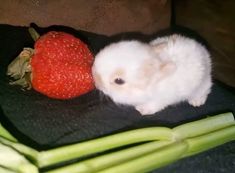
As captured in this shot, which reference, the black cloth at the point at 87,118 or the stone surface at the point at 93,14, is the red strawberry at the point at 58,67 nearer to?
the black cloth at the point at 87,118

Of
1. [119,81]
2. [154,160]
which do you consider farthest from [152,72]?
[154,160]

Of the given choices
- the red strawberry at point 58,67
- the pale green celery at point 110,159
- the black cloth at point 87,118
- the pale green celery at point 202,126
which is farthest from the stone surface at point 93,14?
the pale green celery at point 110,159

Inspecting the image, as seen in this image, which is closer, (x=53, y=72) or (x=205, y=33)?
(x=53, y=72)

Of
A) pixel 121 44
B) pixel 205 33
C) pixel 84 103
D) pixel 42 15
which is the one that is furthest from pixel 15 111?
pixel 205 33

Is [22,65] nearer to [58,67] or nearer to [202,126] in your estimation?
[58,67]

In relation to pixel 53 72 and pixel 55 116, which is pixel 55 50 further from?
pixel 55 116

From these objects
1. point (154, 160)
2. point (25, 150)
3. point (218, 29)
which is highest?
point (25, 150)

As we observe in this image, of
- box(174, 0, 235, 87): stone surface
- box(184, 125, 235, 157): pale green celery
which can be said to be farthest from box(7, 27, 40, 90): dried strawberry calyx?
box(174, 0, 235, 87): stone surface
